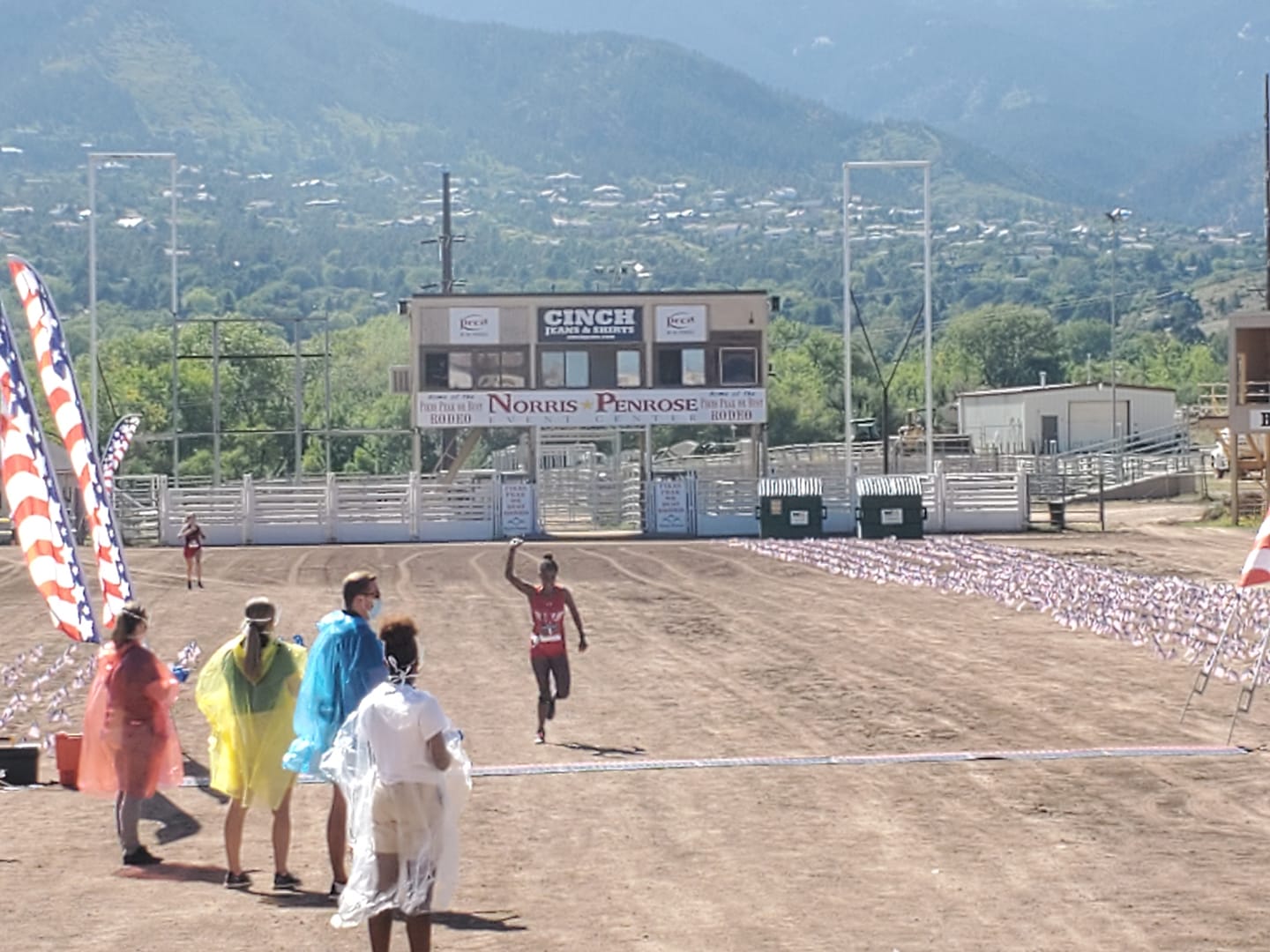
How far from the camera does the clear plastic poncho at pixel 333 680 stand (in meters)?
11.0

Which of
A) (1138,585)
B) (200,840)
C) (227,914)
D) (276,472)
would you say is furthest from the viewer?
(276,472)

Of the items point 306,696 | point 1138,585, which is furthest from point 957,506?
point 306,696

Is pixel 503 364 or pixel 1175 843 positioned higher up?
pixel 503 364

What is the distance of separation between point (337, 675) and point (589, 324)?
43.0 metres

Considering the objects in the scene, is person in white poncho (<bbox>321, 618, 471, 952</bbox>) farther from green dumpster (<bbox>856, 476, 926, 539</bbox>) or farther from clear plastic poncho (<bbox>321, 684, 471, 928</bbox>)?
green dumpster (<bbox>856, 476, 926, 539</bbox>)

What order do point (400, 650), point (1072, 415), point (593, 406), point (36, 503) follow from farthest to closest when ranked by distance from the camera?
1. point (1072, 415)
2. point (593, 406)
3. point (36, 503)
4. point (400, 650)

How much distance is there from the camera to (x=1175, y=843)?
40.3 feet

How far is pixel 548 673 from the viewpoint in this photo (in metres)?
16.9

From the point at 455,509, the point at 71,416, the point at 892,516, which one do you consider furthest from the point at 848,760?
the point at 455,509

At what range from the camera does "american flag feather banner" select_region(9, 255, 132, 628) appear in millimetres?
16547

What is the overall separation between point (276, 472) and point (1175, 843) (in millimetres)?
87629

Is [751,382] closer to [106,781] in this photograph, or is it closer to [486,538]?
[486,538]

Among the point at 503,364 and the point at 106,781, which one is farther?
the point at 503,364

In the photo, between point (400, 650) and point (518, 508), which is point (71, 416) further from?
point (518, 508)
